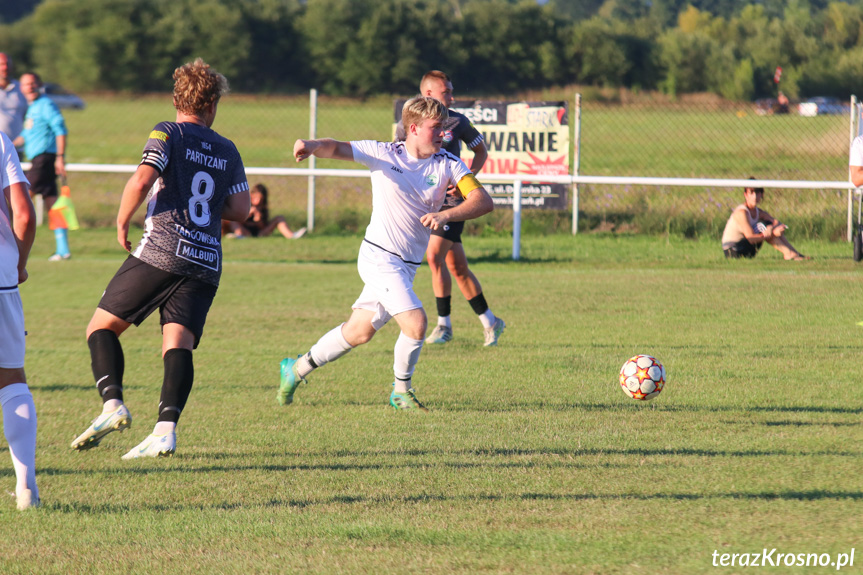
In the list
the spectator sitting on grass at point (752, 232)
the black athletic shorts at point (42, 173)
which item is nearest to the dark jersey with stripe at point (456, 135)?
the spectator sitting on grass at point (752, 232)

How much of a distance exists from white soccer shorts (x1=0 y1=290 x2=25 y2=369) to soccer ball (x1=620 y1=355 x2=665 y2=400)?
3545 millimetres

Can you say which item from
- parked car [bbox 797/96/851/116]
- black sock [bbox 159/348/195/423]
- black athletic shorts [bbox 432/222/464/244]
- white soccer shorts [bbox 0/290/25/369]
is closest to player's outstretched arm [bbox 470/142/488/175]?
black athletic shorts [bbox 432/222/464/244]

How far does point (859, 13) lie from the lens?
34625mm

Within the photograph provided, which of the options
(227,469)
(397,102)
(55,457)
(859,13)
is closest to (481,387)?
(227,469)

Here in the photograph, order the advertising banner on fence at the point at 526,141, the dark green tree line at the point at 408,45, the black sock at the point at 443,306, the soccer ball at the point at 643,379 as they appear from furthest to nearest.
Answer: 1. the dark green tree line at the point at 408,45
2. the advertising banner on fence at the point at 526,141
3. the black sock at the point at 443,306
4. the soccer ball at the point at 643,379

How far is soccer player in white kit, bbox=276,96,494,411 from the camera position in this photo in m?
5.78

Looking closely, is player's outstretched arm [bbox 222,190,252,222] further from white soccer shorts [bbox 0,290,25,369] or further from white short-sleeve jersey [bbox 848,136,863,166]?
white short-sleeve jersey [bbox 848,136,863,166]

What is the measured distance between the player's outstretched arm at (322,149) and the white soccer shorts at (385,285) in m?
0.64

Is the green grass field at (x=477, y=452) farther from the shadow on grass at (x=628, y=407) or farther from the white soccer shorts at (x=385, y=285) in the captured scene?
the white soccer shorts at (x=385, y=285)

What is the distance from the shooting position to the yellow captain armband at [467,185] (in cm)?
582

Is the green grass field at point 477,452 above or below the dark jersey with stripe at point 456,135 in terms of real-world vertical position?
below

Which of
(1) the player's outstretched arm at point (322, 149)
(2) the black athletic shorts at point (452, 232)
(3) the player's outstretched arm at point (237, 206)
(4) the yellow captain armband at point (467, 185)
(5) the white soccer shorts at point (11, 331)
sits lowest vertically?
(5) the white soccer shorts at point (11, 331)

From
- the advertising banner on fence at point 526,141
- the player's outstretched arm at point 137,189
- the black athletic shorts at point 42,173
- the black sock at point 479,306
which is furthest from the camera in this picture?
the advertising banner on fence at point 526,141

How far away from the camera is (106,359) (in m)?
4.94
